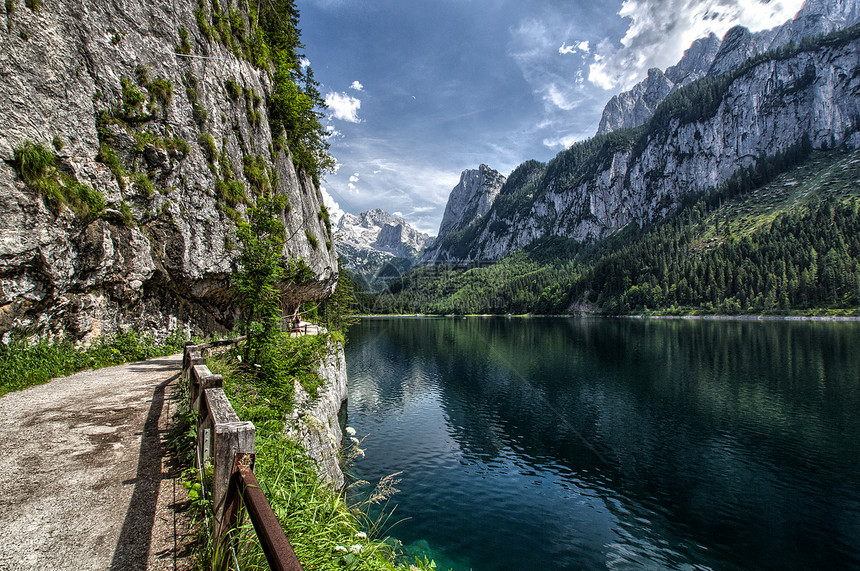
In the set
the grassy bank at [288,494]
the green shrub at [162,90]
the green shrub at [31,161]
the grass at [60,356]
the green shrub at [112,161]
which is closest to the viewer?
the grassy bank at [288,494]

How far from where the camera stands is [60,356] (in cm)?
1382

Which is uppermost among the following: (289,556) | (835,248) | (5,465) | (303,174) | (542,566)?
(835,248)

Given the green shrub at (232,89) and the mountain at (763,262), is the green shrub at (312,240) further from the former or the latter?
the mountain at (763,262)

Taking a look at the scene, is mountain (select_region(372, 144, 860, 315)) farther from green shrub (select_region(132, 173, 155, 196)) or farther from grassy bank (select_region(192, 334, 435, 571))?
green shrub (select_region(132, 173, 155, 196))

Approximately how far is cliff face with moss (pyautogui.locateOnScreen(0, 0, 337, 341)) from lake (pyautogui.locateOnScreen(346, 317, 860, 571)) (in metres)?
13.3

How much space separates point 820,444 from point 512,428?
703 inches

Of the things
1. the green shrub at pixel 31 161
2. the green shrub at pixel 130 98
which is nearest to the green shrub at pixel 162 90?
the green shrub at pixel 130 98

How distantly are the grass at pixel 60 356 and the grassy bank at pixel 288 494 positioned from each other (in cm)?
593

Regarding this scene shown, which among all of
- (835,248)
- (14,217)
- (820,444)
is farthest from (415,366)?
(835,248)

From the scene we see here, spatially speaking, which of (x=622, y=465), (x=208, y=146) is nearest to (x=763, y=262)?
(x=622, y=465)

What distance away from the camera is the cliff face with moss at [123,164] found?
44.3ft

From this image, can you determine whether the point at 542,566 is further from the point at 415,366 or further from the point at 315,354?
the point at 415,366

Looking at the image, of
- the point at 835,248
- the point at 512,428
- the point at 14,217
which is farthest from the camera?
the point at 835,248

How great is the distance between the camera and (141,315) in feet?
59.8
